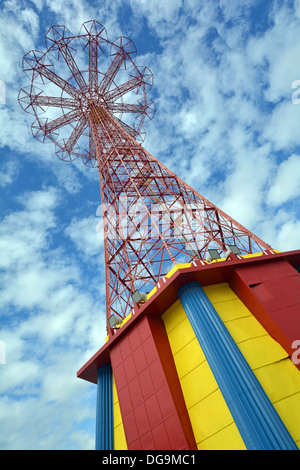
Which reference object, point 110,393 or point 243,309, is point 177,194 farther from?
point 110,393

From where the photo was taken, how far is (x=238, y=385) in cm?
718

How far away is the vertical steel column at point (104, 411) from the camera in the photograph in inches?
421

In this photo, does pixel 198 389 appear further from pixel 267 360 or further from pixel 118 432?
pixel 118 432

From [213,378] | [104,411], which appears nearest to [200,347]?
[213,378]

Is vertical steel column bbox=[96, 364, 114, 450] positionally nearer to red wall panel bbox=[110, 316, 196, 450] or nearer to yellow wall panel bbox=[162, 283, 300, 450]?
red wall panel bbox=[110, 316, 196, 450]

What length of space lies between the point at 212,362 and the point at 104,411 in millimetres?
6609

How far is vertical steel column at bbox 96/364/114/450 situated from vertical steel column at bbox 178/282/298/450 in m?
6.09

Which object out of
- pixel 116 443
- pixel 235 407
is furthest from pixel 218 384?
pixel 116 443

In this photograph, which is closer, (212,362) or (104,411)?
(212,362)

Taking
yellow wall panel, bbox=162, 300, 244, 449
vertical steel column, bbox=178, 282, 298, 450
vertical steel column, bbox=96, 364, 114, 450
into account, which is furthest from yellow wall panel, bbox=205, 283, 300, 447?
vertical steel column, bbox=96, 364, 114, 450

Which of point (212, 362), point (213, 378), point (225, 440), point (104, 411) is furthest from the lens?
point (104, 411)

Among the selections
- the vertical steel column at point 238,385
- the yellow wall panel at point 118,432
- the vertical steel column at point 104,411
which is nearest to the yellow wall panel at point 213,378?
the vertical steel column at point 238,385

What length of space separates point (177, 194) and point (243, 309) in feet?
29.2

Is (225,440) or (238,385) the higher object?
(238,385)
